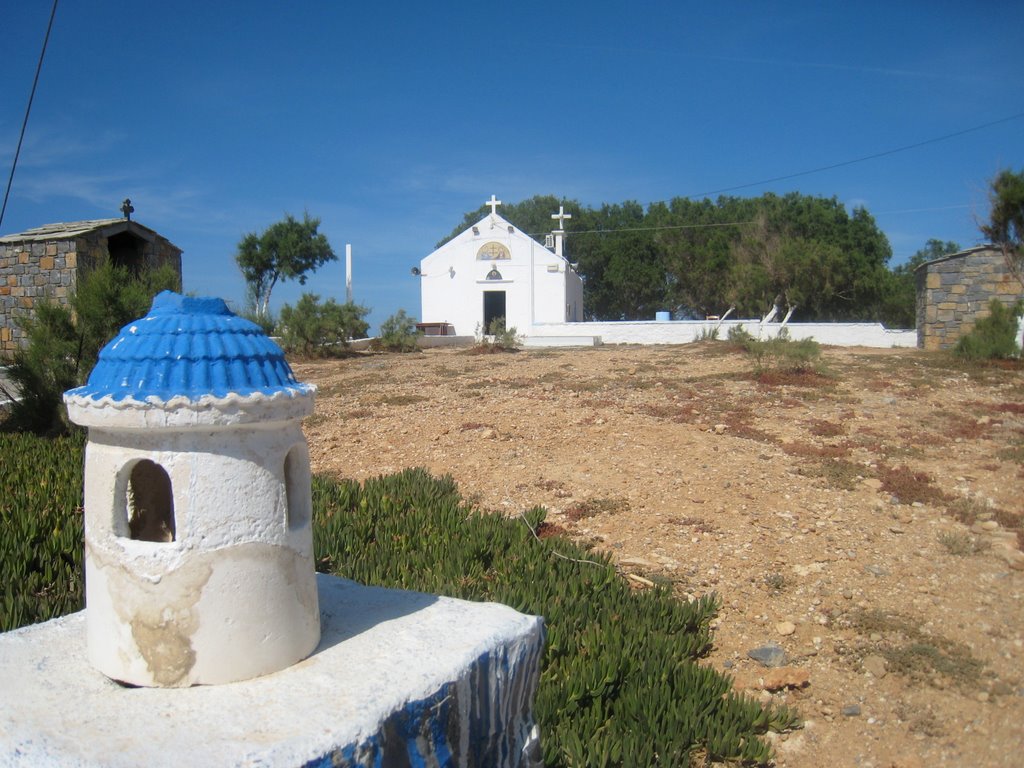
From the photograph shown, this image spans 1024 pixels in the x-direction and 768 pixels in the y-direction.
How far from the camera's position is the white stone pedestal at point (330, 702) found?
1.82 m

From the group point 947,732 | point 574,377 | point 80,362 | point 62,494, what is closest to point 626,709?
point 947,732

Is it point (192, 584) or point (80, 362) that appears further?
point (80, 362)

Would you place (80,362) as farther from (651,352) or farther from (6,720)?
(651,352)

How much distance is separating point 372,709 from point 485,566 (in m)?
3.19

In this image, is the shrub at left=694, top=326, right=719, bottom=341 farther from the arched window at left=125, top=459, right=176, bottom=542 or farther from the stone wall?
the arched window at left=125, top=459, right=176, bottom=542

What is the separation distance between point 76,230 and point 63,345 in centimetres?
652

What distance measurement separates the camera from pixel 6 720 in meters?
1.89

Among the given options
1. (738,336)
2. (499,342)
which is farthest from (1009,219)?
(499,342)

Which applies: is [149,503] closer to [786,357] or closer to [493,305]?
[786,357]

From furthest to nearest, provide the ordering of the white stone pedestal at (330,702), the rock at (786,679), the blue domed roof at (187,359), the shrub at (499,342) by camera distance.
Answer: the shrub at (499,342) → the rock at (786,679) → the blue domed roof at (187,359) → the white stone pedestal at (330,702)

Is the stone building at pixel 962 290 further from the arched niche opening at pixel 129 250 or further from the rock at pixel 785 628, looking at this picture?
the arched niche opening at pixel 129 250

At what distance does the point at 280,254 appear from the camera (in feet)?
104

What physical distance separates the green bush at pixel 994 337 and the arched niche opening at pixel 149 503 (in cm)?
1598

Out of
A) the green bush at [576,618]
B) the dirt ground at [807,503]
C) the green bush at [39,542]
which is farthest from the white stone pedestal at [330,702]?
the dirt ground at [807,503]
